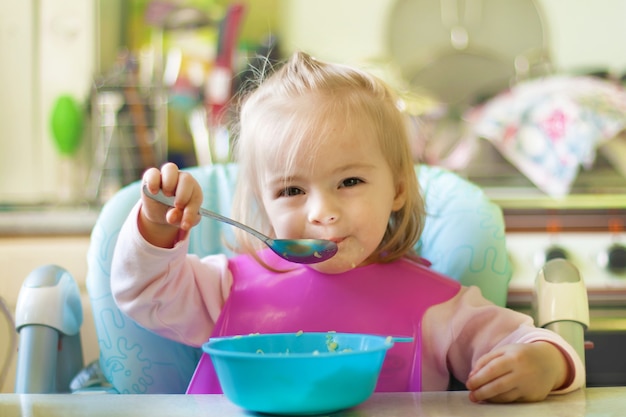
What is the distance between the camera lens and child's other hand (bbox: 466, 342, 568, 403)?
0.82 meters

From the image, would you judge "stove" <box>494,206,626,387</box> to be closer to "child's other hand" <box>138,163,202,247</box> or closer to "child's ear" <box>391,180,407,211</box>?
"child's ear" <box>391,180,407,211</box>

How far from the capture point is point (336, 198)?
106 cm

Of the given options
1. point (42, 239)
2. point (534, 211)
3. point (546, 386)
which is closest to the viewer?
point (546, 386)

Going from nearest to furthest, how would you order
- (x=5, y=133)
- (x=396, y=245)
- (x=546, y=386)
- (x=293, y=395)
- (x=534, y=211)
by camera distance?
(x=293, y=395) < (x=546, y=386) < (x=396, y=245) < (x=534, y=211) < (x=5, y=133)

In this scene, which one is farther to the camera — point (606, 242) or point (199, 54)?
point (199, 54)

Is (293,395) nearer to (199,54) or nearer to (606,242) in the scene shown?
(606,242)

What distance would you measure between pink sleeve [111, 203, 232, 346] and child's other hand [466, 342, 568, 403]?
399mm

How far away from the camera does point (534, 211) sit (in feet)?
7.15

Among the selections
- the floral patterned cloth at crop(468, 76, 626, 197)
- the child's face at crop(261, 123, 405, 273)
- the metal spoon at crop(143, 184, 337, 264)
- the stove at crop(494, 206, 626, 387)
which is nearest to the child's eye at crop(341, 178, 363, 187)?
the child's face at crop(261, 123, 405, 273)

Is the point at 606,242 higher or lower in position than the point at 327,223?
lower

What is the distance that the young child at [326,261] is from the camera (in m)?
1.05

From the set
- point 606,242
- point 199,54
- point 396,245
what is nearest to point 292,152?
point 396,245

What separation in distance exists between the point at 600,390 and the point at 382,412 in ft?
0.86

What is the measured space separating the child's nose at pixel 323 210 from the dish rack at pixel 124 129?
1.46 m
